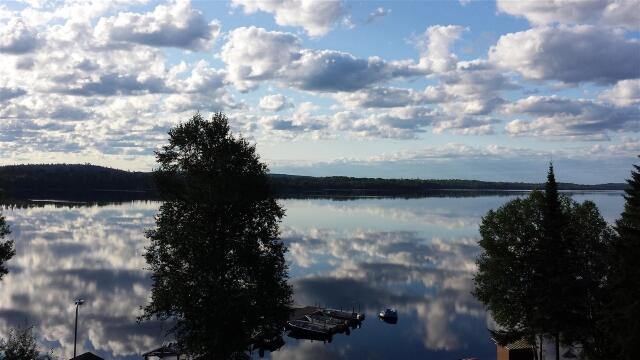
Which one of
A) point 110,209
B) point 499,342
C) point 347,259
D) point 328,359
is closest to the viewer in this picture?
point 499,342

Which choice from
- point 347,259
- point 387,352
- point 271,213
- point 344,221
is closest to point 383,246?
point 347,259

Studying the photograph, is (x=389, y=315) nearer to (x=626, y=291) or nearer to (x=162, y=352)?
(x=162, y=352)

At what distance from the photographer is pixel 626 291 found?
81.7 feet

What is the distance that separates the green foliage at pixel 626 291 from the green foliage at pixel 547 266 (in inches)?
143

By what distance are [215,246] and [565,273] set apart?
22.6 m

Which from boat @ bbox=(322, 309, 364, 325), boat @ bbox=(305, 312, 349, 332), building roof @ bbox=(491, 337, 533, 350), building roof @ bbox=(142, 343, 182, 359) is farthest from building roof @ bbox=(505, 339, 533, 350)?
building roof @ bbox=(142, 343, 182, 359)

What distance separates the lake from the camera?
5253cm

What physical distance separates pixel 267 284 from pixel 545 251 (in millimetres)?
19119

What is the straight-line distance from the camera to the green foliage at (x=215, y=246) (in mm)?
25328

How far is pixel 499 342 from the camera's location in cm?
4019

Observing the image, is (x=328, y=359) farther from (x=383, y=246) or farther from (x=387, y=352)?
(x=383, y=246)

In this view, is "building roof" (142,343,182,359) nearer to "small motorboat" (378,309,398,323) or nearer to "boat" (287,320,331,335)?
"boat" (287,320,331,335)

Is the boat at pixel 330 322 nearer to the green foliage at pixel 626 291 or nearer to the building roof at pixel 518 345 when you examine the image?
the building roof at pixel 518 345

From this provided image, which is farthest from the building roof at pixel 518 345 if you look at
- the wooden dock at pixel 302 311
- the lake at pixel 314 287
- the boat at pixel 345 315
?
the wooden dock at pixel 302 311
